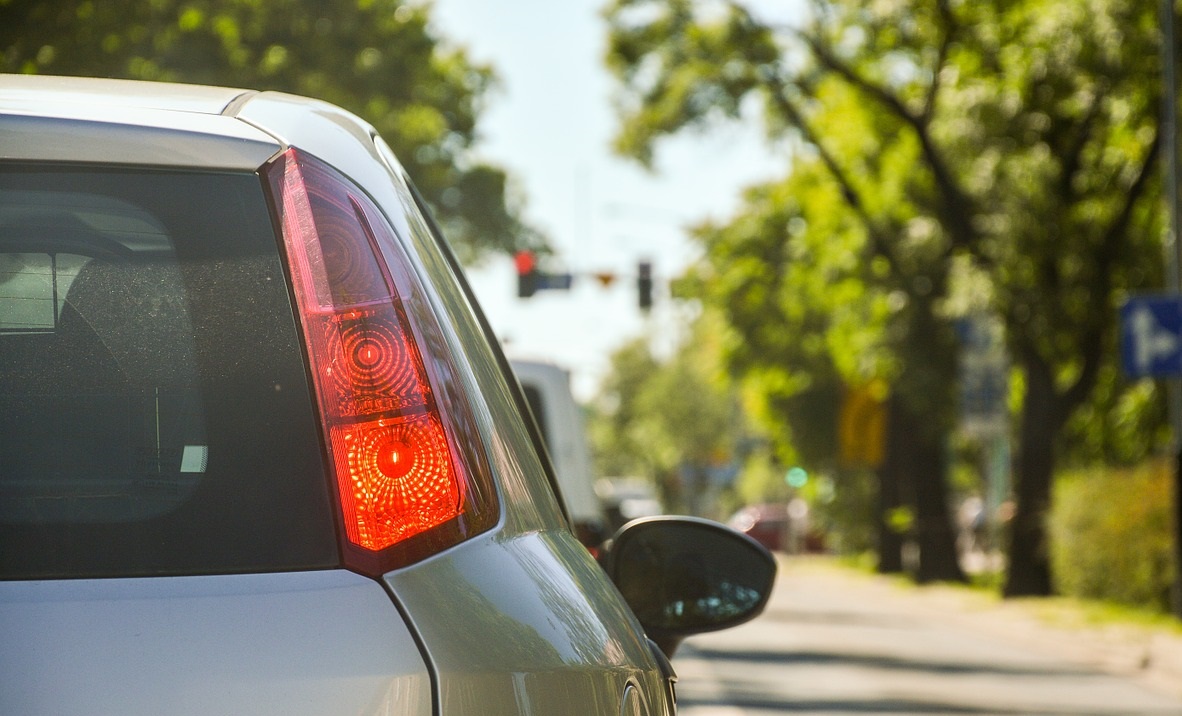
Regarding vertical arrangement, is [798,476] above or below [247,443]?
below

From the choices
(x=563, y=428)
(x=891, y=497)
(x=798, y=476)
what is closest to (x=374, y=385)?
(x=563, y=428)

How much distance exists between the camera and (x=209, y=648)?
1.57m

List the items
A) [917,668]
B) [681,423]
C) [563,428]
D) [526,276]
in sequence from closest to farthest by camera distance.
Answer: [563,428]
[917,668]
[526,276]
[681,423]

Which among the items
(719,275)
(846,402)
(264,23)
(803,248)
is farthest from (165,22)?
(846,402)

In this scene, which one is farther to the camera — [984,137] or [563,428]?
[984,137]

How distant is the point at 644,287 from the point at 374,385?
30.9 m

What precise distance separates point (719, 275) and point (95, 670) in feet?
122

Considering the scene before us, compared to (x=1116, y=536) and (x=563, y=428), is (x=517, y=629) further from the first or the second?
(x=1116, y=536)

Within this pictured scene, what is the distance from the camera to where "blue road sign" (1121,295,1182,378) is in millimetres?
17219

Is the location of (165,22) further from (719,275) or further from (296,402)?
(719,275)

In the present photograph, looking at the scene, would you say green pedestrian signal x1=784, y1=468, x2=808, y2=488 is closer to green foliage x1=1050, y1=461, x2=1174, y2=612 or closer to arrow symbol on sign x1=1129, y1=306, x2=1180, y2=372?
green foliage x1=1050, y1=461, x2=1174, y2=612

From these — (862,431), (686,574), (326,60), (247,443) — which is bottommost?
(862,431)

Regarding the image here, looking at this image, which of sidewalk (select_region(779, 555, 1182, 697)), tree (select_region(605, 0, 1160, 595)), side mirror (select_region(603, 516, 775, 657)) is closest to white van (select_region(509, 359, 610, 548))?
sidewalk (select_region(779, 555, 1182, 697))

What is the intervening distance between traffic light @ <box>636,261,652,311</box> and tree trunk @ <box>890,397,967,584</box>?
4901mm
